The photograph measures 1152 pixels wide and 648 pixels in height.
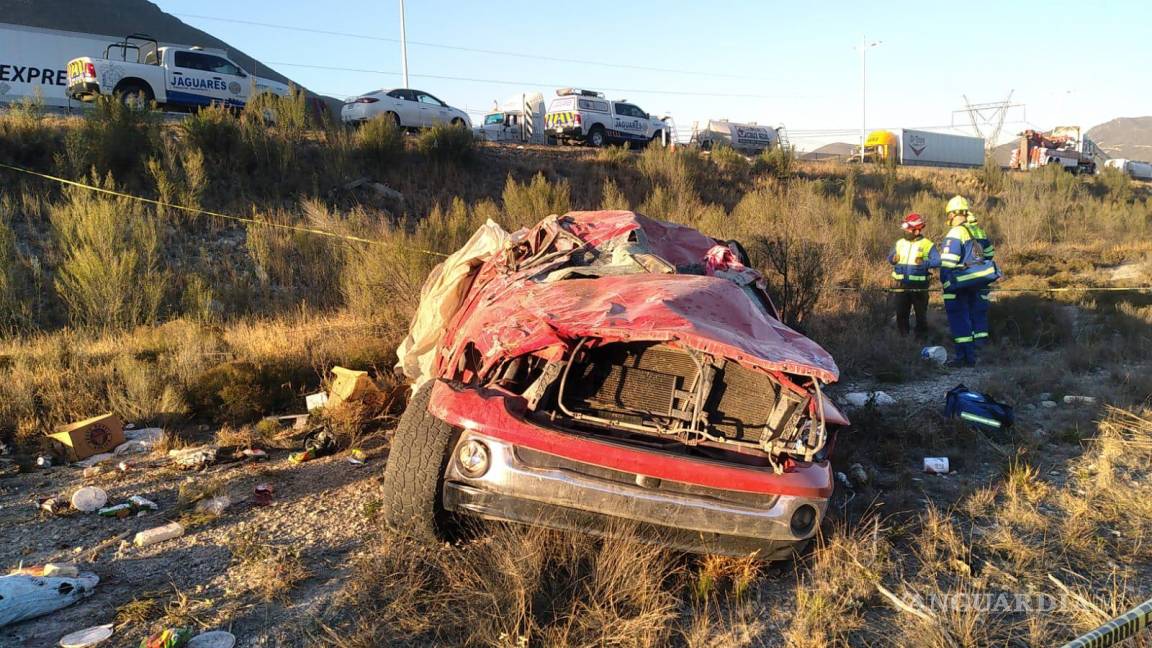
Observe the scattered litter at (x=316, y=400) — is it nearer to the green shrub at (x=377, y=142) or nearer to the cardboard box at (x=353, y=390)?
the cardboard box at (x=353, y=390)

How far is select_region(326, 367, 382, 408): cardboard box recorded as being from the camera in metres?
5.63

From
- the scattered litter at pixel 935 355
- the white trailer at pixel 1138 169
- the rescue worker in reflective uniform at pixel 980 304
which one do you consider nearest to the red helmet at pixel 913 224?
the rescue worker in reflective uniform at pixel 980 304

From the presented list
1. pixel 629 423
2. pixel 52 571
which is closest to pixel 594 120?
pixel 629 423

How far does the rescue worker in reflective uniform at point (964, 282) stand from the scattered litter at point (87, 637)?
8.13 meters

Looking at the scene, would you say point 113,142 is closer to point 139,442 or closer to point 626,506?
point 139,442

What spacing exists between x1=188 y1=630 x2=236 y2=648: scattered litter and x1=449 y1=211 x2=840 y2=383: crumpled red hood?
1567mm

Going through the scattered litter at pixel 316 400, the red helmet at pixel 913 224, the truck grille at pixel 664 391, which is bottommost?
the scattered litter at pixel 316 400

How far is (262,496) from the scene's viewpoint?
4.19 metres

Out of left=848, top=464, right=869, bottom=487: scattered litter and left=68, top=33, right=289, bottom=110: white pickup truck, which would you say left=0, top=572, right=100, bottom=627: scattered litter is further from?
left=68, top=33, right=289, bottom=110: white pickup truck

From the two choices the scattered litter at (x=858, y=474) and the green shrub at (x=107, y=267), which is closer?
the scattered litter at (x=858, y=474)

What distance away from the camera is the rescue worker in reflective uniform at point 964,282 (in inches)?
316

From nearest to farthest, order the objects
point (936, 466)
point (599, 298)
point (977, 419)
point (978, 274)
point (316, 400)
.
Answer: point (599, 298), point (936, 466), point (977, 419), point (316, 400), point (978, 274)

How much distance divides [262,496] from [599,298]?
2.30 meters

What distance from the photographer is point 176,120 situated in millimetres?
16328
